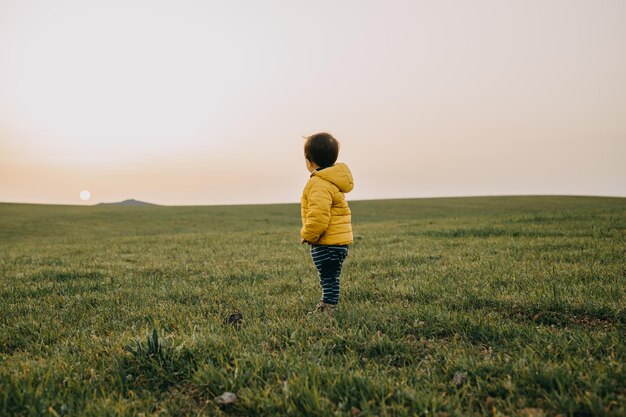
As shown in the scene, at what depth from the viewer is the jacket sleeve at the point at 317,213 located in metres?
5.43

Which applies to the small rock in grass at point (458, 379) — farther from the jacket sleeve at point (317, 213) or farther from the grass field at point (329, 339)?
the jacket sleeve at point (317, 213)

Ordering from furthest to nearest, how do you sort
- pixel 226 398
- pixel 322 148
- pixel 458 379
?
pixel 322 148 → pixel 458 379 → pixel 226 398

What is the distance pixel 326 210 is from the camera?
18.0 feet

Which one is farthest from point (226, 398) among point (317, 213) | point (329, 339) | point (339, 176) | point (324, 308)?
point (339, 176)

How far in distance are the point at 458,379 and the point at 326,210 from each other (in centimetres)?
271

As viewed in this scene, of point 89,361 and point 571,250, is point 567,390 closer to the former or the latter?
point 89,361

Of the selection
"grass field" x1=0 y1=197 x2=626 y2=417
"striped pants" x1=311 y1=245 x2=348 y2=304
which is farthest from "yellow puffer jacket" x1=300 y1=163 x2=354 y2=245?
"grass field" x1=0 y1=197 x2=626 y2=417

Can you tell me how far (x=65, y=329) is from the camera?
5152mm

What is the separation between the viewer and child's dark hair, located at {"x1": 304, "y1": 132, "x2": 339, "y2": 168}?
18.4ft

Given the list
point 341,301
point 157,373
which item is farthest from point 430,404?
point 341,301

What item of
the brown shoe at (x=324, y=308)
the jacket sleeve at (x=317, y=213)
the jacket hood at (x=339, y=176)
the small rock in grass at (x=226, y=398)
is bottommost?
the small rock in grass at (x=226, y=398)

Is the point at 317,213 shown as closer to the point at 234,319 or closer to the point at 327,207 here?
the point at 327,207

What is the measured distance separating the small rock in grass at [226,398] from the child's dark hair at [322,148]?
3324mm

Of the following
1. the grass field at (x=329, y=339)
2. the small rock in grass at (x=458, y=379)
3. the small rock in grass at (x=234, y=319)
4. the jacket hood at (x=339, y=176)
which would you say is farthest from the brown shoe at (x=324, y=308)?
the small rock in grass at (x=458, y=379)
